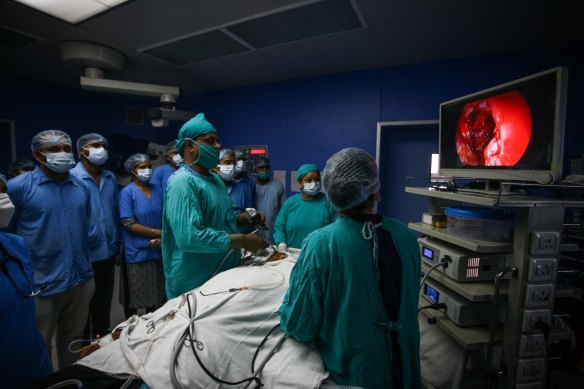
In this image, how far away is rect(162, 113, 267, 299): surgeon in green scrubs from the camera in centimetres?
128

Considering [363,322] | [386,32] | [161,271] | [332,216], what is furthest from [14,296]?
[386,32]

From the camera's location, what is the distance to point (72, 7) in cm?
209

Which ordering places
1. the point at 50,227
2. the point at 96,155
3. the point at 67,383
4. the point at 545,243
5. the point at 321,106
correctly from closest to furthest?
1. the point at 67,383
2. the point at 545,243
3. the point at 50,227
4. the point at 96,155
5. the point at 321,106

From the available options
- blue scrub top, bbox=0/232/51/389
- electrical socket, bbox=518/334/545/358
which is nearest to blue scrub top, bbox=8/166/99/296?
blue scrub top, bbox=0/232/51/389

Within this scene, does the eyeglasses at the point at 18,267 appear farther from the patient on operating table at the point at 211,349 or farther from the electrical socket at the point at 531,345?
the electrical socket at the point at 531,345

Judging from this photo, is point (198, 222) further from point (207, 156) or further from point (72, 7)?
point (72, 7)

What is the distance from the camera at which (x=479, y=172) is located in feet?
4.97

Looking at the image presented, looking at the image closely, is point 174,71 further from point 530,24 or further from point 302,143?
point 530,24

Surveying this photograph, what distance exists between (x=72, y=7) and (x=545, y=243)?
3232 millimetres

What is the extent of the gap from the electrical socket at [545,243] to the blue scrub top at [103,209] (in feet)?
8.72

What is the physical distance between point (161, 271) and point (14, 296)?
163 centimetres

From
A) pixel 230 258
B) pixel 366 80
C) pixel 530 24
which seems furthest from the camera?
pixel 366 80

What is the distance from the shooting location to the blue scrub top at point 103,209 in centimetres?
217

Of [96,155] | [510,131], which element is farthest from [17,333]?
[510,131]
